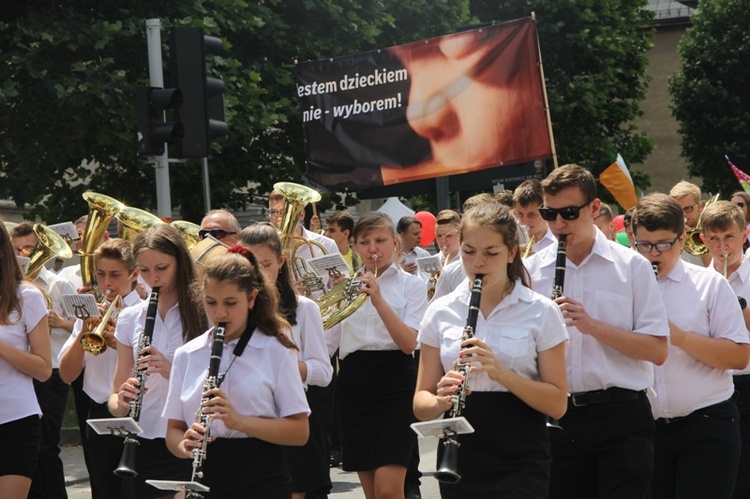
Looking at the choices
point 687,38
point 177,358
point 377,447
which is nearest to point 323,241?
point 377,447

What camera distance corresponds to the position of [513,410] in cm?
443

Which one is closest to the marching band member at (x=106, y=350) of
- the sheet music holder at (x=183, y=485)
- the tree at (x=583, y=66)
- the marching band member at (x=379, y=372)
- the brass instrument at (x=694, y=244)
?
the marching band member at (x=379, y=372)

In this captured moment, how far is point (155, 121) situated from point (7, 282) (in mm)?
4965

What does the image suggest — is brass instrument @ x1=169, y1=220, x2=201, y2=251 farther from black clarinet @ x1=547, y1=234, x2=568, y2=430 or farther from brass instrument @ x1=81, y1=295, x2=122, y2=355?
black clarinet @ x1=547, y1=234, x2=568, y2=430

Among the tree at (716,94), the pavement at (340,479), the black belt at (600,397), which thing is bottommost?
the pavement at (340,479)

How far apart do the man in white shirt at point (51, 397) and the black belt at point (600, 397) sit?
4.04 m

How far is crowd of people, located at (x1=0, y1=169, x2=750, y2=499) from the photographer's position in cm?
443

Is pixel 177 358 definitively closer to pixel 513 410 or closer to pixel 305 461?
pixel 513 410

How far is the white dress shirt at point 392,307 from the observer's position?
297 inches

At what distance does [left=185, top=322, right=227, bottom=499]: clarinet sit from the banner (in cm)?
683

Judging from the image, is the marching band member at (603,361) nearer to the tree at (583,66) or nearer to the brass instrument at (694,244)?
the brass instrument at (694,244)

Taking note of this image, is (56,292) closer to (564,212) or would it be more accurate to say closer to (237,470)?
(237,470)

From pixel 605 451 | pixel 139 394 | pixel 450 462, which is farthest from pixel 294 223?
pixel 450 462

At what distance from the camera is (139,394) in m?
5.41
